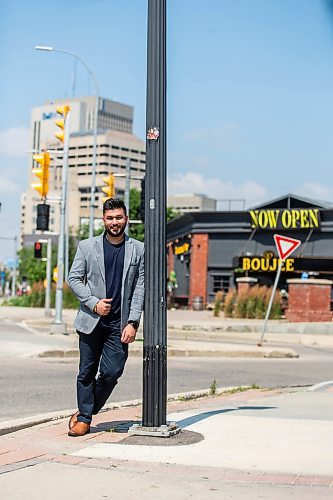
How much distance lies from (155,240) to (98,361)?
1.17 meters

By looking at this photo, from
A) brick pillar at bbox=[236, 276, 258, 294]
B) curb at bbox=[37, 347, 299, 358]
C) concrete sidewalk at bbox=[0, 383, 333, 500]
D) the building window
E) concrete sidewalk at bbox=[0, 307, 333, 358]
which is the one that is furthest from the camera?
the building window

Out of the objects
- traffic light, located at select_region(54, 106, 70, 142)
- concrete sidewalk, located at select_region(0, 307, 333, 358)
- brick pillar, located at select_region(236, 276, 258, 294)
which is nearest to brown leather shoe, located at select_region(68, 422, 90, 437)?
concrete sidewalk, located at select_region(0, 307, 333, 358)

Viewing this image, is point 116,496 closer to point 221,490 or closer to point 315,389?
point 221,490

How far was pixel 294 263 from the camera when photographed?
4356 cm

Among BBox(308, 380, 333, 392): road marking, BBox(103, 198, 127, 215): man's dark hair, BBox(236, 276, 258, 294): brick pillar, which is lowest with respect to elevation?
BBox(308, 380, 333, 392): road marking

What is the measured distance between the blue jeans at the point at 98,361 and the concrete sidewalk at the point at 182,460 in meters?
0.33

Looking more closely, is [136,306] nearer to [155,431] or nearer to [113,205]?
[113,205]

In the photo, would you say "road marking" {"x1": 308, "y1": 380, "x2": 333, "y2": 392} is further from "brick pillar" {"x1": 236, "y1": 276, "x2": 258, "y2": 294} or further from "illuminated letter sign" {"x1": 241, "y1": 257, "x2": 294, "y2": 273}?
"illuminated letter sign" {"x1": 241, "y1": 257, "x2": 294, "y2": 273}

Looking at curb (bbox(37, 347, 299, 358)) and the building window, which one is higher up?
the building window

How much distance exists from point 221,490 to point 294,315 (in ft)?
86.3

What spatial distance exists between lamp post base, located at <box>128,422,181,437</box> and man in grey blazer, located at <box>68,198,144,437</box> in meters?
0.40

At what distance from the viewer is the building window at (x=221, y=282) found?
156 ft

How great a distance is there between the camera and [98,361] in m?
7.58

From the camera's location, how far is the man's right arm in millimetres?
7320
